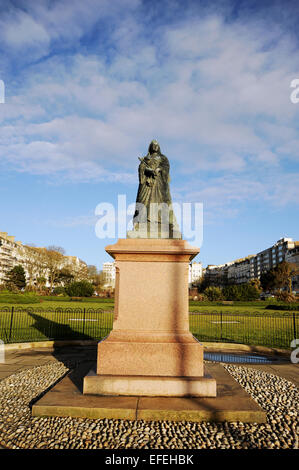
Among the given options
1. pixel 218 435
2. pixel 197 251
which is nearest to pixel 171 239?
pixel 197 251

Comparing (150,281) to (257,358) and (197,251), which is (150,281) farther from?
(257,358)

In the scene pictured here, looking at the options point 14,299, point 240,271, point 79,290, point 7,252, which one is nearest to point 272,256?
point 240,271

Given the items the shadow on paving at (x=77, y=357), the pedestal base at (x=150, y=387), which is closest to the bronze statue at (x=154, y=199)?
the pedestal base at (x=150, y=387)

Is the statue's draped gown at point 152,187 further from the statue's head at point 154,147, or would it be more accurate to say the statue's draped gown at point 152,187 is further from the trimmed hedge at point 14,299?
the trimmed hedge at point 14,299

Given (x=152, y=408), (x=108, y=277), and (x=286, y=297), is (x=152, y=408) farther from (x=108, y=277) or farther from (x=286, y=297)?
(x=108, y=277)

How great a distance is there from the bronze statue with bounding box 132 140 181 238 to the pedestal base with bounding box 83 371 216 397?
2693 millimetres

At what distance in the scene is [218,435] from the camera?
3898 mm

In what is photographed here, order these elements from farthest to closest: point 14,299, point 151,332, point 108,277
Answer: point 108,277 < point 14,299 < point 151,332

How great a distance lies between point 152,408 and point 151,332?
131cm

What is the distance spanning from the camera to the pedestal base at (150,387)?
486 cm

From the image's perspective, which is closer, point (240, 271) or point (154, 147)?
point (154, 147)

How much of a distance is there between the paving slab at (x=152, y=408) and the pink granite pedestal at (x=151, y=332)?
196 millimetres

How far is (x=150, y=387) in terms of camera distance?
Result: 16.0 ft

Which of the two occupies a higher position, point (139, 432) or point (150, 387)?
point (150, 387)
